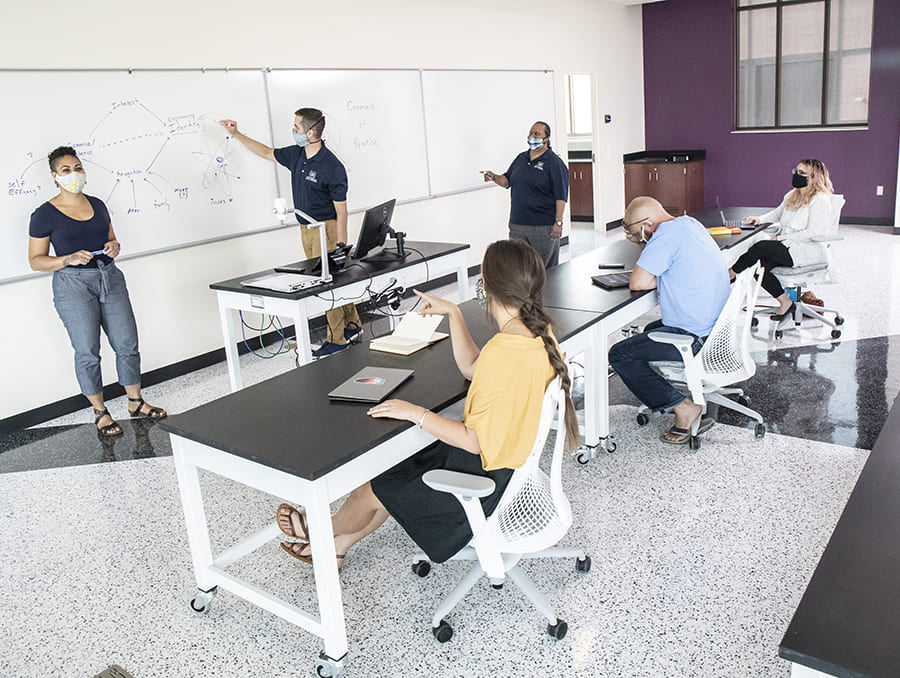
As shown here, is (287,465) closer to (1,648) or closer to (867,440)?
(1,648)

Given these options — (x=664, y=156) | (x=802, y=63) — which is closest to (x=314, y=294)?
(x=664, y=156)

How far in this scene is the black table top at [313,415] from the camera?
2.07 m

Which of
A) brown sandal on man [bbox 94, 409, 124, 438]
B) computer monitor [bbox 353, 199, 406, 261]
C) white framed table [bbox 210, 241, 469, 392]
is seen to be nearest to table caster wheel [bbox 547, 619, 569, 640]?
white framed table [bbox 210, 241, 469, 392]

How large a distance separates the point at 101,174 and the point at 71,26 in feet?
2.64

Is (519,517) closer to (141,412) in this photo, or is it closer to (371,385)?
(371,385)

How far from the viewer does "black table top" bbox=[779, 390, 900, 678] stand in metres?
1.19

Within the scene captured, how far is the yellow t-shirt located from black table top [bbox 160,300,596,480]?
245 millimetres

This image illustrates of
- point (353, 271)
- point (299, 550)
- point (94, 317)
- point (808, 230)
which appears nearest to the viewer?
point (299, 550)

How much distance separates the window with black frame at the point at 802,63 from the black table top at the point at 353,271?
5.92m

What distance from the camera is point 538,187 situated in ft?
18.0

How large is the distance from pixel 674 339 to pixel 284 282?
80.2 inches

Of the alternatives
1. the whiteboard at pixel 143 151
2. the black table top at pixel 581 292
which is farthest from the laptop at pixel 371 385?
the whiteboard at pixel 143 151

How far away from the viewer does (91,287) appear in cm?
398

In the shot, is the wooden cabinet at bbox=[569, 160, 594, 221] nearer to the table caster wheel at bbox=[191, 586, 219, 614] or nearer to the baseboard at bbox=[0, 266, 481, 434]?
the baseboard at bbox=[0, 266, 481, 434]
